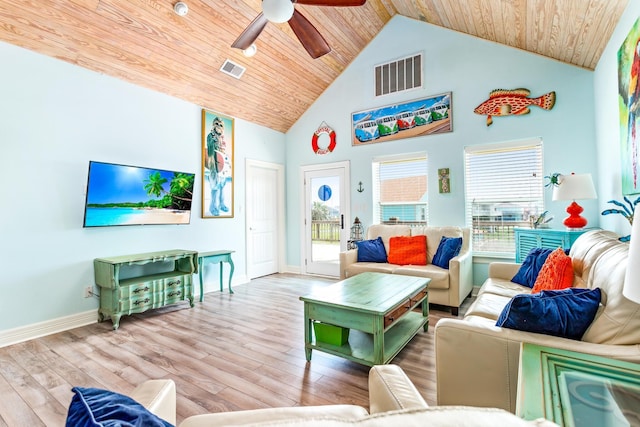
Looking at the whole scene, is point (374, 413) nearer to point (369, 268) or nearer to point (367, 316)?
point (367, 316)

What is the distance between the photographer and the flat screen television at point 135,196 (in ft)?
11.0

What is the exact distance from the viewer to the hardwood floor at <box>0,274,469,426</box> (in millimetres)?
1924

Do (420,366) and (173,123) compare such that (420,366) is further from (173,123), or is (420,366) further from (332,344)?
(173,123)

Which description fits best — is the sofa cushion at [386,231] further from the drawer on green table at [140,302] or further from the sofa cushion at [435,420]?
the sofa cushion at [435,420]

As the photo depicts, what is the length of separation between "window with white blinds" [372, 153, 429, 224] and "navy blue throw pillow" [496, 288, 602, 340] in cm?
324

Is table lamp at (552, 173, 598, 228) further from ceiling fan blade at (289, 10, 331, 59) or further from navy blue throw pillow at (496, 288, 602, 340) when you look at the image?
ceiling fan blade at (289, 10, 331, 59)

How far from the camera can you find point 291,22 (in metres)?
2.92

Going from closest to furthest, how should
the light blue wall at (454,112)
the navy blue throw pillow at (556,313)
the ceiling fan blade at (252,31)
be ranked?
the navy blue throw pillow at (556,313), the ceiling fan blade at (252,31), the light blue wall at (454,112)

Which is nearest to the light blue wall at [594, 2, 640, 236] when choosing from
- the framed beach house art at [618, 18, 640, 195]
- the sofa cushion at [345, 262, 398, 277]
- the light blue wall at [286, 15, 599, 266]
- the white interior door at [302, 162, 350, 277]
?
the framed beach house art at [618, 18, 640, 195]

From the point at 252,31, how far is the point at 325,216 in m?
3.31

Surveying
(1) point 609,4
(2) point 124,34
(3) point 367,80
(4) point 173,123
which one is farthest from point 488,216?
(2) point 124,34

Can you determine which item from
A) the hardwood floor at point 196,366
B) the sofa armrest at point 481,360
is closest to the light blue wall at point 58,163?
the hardwood floor at point 196,366

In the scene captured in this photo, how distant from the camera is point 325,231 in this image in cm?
563

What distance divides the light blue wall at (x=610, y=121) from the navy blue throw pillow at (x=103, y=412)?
3.35m
